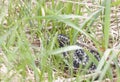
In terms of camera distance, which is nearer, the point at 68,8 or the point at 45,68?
the point at 45,68

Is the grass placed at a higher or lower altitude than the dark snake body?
higher

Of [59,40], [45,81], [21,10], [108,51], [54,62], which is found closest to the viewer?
[108,51]

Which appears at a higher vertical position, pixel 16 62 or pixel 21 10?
pixel 21 10

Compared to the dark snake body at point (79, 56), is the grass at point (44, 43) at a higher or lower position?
higher

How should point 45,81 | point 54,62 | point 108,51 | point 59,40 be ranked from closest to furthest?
1. point 108,51
2. point 45,81
3. point 54,62
4. point 59,40

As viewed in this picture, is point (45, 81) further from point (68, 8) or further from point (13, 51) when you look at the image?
point (68, 8)

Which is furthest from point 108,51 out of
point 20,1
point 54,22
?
point 20,1

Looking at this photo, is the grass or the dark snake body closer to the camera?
the grass

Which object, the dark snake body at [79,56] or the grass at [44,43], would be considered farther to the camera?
the dark snake body at [79,56]
